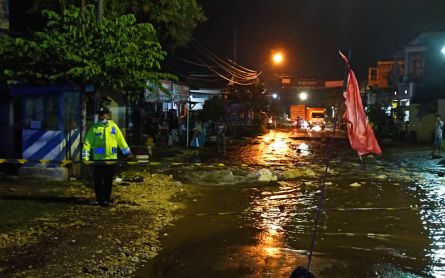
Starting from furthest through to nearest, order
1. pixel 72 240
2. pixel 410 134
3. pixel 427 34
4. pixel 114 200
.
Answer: pixel 427 34, pixel 410 134, pixel 114 200, pixel 72 240

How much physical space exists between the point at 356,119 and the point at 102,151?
5.58 meters

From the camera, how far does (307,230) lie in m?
8.77

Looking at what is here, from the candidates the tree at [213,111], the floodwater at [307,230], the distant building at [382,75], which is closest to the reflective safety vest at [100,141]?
the floodwater at [307,230]

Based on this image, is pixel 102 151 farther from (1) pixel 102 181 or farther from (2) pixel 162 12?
(2) pixel 162 12

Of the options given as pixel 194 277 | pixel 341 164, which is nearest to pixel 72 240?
pixel 194 277

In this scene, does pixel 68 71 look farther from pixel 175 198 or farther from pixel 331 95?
pixel 331 95

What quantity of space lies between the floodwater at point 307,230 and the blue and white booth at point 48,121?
3.54 metres

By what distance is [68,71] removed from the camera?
12.3 m

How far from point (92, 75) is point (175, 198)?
375cm

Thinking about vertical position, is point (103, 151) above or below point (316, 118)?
below

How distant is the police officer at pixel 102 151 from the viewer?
9969 millimetres

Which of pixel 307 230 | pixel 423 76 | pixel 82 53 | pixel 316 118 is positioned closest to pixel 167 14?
pixel 82 53

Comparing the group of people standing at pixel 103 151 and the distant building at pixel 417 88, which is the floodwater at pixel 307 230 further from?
the distant building at pixel 417 88

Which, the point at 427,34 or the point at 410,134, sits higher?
the point at 427,34
